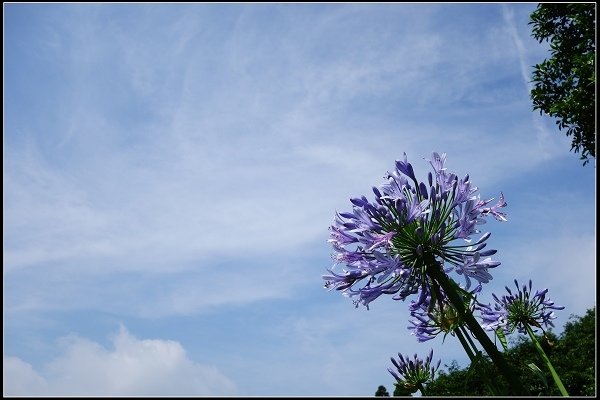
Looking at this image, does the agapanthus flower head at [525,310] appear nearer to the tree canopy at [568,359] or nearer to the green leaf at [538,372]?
the green leaf at [538,372]

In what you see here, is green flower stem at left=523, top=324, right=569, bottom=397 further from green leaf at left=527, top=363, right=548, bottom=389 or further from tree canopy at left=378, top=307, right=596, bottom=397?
tree canopy at left=378, top=307, right=596, bottom=397

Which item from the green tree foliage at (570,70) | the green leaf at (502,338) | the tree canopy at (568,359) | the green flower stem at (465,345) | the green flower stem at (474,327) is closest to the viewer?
the green flower stem at (474,327)

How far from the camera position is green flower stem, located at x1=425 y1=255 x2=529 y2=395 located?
7.89 feet

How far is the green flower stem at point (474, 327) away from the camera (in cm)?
241

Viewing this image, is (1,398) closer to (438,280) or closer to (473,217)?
(438,280)

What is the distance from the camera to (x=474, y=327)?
2.76 m

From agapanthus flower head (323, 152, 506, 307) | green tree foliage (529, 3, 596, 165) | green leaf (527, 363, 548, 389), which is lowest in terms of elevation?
green leaf (527, 363, 548, 389)

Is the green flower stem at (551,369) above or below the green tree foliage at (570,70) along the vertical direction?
below

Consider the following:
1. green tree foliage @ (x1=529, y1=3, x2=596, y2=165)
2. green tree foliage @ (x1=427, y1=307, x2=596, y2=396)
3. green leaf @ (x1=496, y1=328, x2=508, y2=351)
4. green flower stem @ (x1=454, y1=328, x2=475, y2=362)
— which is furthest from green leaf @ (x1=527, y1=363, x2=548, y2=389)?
green tree foliage @ (x1=427, y1=307, x2=596, y2=396)

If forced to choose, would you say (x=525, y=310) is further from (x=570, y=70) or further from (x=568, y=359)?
(x=568, y=359)

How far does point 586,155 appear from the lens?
57.7 feet

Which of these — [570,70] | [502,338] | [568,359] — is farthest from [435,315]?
[568,359]

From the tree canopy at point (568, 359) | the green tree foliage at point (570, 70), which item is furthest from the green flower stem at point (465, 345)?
the tree canopy at point (568, 359)

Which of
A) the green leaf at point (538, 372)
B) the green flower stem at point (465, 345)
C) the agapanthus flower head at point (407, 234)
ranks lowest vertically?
the green leaf at point (538, 372)
